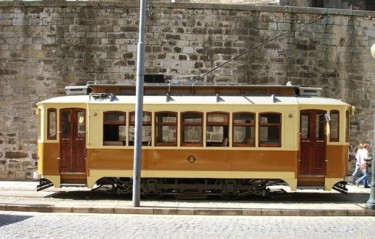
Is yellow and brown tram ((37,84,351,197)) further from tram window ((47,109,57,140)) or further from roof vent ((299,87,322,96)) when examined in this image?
roof vent ((299,87,322,96))

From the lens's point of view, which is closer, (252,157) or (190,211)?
(190,211)

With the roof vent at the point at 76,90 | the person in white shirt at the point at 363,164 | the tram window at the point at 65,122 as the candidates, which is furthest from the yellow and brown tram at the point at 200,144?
the person in white shirt at the point at 363,164

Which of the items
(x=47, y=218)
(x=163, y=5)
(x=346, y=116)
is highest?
(x=163, y=5)

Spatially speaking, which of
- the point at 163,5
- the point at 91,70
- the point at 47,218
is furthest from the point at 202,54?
the point at 47,218

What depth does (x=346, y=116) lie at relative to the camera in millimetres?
17188

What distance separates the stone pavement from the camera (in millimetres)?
15008

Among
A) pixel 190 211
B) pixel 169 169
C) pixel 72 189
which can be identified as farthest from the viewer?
pixel 72 189

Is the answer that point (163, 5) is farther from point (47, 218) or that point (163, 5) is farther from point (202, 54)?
point (47, 218)

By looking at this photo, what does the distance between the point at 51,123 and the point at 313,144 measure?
280 inches

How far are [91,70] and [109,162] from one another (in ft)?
20.6

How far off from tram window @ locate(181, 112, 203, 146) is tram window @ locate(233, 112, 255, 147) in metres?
0.93

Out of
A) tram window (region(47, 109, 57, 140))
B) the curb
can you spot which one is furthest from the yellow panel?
tram window (region(47, 109, 57, 140))

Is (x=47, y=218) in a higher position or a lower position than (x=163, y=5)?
lower

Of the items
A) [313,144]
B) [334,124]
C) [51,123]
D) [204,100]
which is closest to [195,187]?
[204,100]
